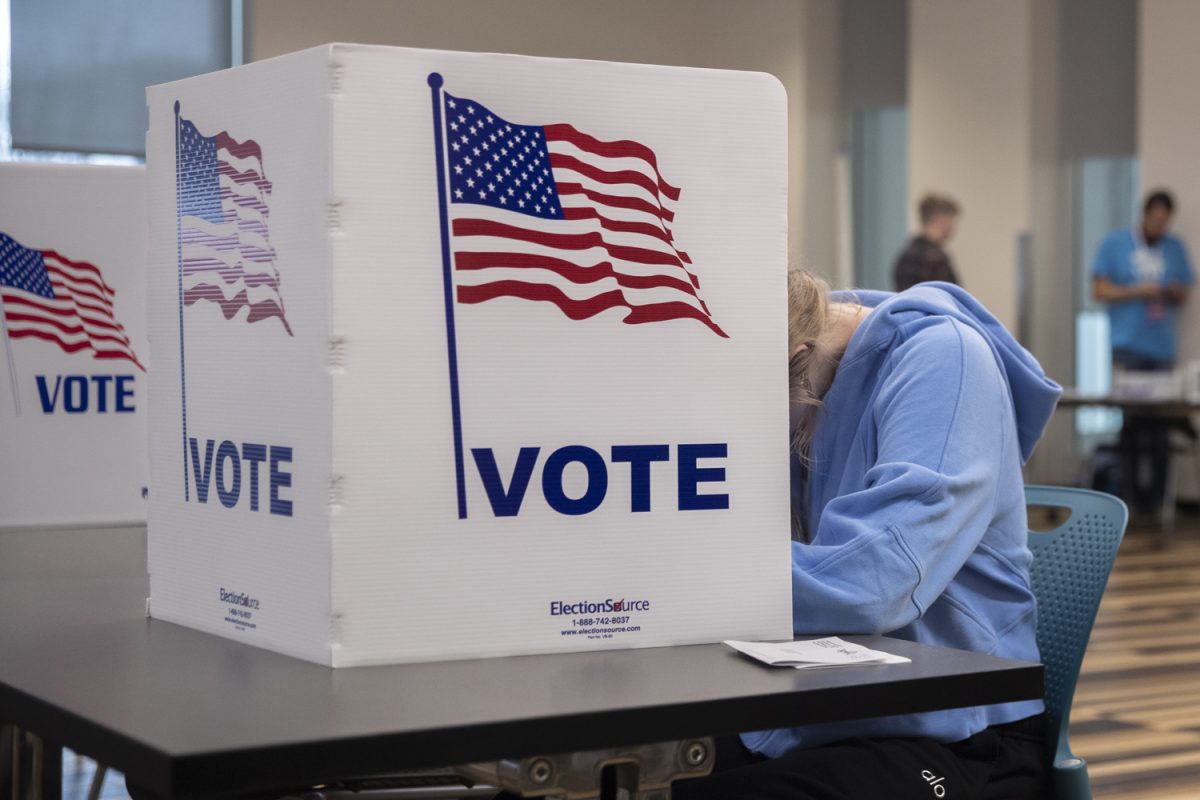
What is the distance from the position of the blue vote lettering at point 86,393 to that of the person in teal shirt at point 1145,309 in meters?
6.39

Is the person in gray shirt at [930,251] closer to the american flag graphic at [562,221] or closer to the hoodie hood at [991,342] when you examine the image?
the hoodie hood at [991,342]

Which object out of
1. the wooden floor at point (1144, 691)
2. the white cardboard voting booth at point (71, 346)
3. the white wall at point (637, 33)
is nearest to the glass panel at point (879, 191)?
the white wall at point (637, 33)

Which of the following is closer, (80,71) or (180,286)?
(180,286)

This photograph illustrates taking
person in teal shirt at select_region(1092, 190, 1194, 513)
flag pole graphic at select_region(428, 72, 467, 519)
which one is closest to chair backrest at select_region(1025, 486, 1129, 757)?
flag pole graphic at select_region(428, 72, 467, 519)

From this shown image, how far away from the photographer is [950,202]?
8.01 m

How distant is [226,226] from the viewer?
3.41 feet

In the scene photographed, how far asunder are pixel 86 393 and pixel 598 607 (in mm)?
1032

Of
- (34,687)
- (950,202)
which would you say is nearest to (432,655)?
(34,687)

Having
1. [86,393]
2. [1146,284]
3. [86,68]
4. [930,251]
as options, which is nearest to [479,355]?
[86,393]

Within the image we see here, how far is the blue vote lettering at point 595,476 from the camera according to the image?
96cm

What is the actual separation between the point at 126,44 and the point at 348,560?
7.64m

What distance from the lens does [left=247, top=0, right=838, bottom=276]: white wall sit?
8648mm

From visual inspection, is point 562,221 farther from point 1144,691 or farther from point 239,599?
point 1144,691

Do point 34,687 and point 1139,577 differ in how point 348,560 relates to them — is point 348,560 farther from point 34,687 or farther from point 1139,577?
point 1139,577
